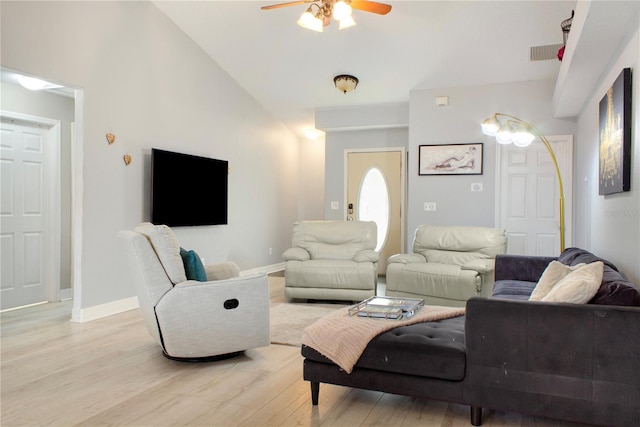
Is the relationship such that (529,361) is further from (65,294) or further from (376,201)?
(376,201)

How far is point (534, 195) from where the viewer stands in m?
5.77

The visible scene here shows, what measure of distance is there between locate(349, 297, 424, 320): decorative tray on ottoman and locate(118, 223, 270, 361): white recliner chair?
28.5 inches

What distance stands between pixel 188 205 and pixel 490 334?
4132mm

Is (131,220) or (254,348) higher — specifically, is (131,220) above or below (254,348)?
above

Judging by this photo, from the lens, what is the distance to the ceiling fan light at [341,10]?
3.44 m

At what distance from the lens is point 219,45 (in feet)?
18.7

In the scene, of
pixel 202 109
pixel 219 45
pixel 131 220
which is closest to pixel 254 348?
pixel 131 220

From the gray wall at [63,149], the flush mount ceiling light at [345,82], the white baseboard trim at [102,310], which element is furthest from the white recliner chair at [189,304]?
the flush mount ceiling light at [345,82]

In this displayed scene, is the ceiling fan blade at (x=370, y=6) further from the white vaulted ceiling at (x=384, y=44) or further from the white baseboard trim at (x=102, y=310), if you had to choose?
the white baseboard trim at (x=102, y=310)

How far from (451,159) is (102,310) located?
4465 mm

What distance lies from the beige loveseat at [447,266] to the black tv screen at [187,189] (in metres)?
2.42

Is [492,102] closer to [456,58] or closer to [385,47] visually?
[456,58]

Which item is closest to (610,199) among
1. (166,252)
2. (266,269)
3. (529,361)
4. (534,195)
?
(529,361)

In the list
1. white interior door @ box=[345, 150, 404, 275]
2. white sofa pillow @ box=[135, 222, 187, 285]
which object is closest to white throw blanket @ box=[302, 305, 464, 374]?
white sofa pillow @ box=[135, 222, 187, 285]
